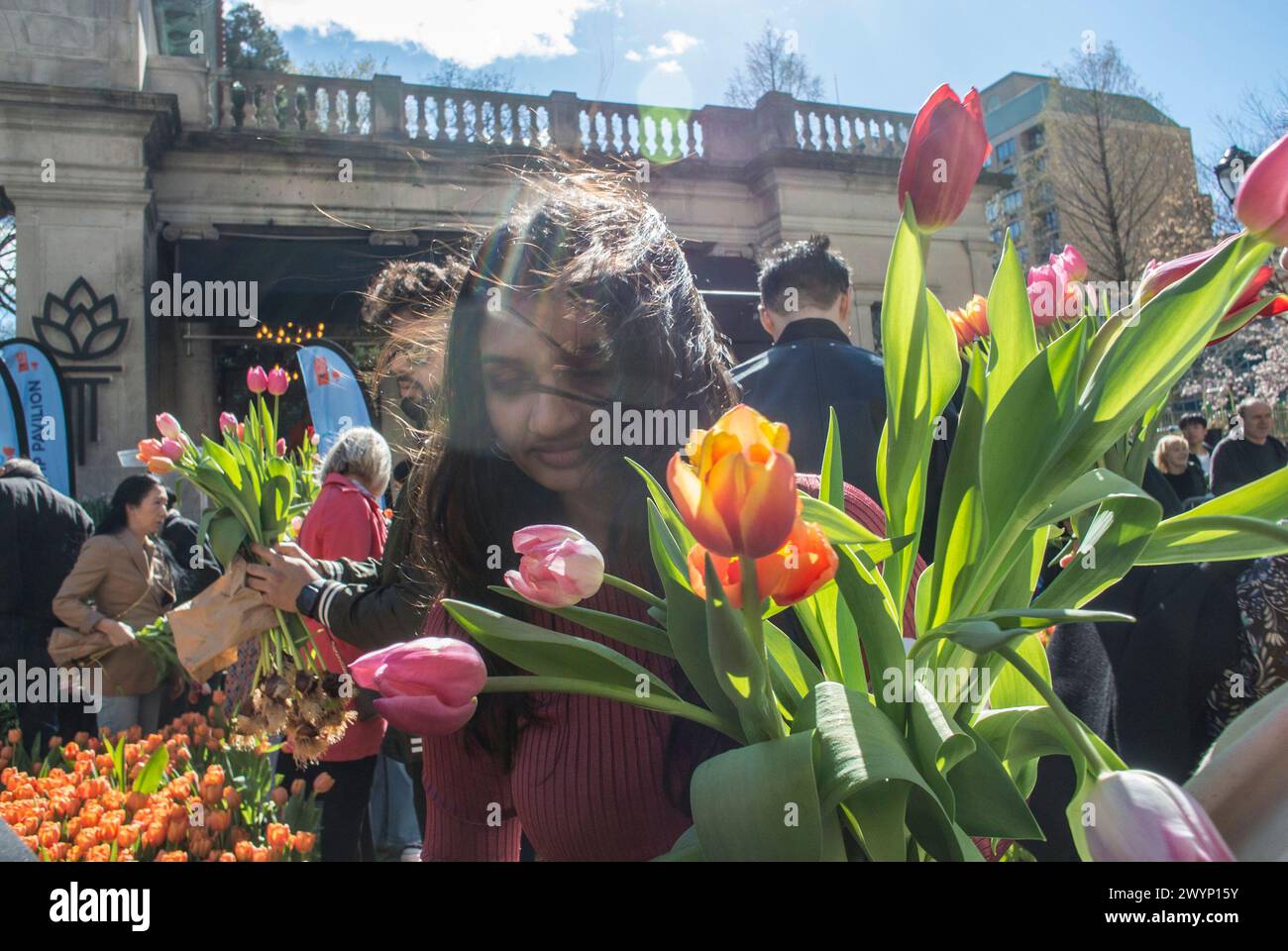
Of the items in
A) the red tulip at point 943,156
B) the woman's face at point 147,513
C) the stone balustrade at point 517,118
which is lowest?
the red tulip at point 943,156

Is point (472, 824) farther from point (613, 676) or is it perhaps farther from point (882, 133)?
point (882, 133)

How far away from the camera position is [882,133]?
38.9ft

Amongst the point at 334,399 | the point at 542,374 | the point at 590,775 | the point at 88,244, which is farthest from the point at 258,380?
the point at 88,244

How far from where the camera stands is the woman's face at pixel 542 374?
1.11 meters

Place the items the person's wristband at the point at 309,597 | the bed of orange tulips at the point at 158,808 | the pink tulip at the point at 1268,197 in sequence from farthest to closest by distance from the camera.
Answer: the person's wristband at the point at 309,597 → the bed of orange tulips at the point at 158,808 → the pink tulip at the point at 1268,197

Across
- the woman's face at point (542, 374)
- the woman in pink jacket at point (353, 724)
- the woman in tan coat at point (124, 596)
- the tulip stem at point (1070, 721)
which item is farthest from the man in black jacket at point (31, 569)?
the tulip stem at point (1070, 721)

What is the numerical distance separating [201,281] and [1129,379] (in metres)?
8.95

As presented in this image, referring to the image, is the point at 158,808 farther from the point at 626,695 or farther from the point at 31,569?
the point at 31,569

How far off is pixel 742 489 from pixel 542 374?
27.5 inches

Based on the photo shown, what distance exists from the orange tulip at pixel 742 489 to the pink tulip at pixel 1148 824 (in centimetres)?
20

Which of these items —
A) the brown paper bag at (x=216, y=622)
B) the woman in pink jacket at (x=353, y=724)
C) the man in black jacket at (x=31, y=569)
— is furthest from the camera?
the man in black jacket at (x=31, y=569)

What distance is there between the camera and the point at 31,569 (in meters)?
4.17

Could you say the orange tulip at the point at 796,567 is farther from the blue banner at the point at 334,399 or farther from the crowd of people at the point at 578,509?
the blue banner at the point at 334,399

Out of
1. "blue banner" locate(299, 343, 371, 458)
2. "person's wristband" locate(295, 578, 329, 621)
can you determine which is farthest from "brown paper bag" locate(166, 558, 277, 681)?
"blue banner" locate(299, 343, 371, 458)
